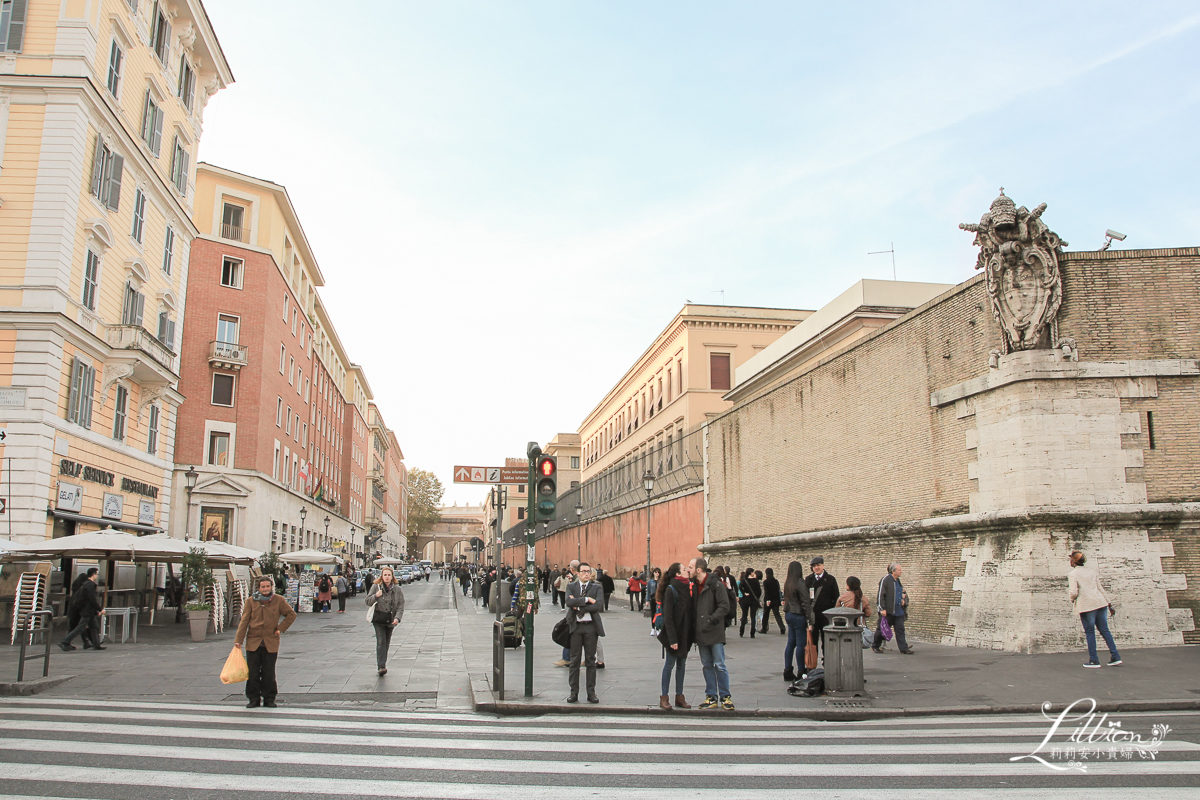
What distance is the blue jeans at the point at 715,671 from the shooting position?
32.4ft

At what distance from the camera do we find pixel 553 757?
737cm

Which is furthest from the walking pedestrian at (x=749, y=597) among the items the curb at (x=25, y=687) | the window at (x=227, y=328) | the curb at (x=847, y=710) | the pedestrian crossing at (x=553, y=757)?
the window at (x=227, y=328)

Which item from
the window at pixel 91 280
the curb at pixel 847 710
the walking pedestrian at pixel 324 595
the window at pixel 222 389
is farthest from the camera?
the window at pixel 222 389

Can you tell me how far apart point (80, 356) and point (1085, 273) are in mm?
23162

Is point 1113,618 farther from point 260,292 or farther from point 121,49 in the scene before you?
point 260,292

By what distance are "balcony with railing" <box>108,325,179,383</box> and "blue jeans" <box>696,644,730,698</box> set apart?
20942 millimetres

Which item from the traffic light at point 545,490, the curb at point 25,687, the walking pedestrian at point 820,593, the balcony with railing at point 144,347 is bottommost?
the curb at point 25,687

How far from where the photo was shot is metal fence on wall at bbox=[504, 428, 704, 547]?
33250mm

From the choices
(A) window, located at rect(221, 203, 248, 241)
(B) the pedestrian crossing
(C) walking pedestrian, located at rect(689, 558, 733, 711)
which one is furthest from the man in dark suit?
(A) window, located at rect(221, 203, 248, 241)

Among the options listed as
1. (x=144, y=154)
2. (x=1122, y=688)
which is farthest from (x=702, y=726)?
(x=144, y=154)

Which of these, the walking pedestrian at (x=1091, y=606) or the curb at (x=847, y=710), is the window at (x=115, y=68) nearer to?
the curb at (x=847, y=710)

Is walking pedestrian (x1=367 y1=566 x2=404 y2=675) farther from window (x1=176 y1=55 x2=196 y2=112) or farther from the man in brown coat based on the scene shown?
window (x1=176 y1=55 x2=196 y2=112)

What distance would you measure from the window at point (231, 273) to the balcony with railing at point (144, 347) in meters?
14.1

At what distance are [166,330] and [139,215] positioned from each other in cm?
435
